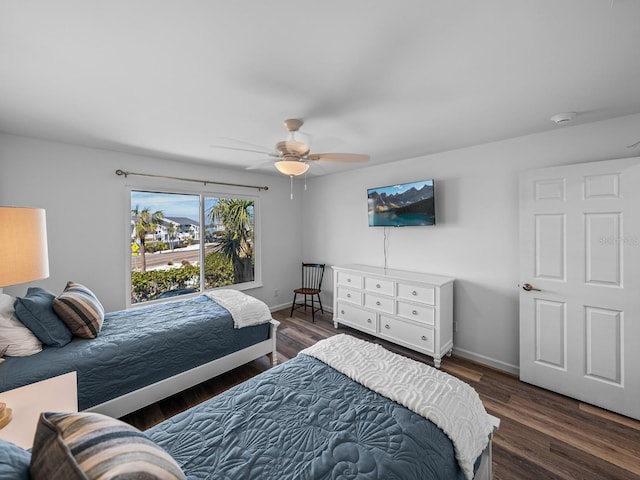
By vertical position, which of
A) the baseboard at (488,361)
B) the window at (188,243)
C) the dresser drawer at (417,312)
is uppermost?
the window at (188,243)

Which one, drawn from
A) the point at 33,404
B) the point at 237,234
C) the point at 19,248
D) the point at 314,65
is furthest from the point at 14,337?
the point at 237,234

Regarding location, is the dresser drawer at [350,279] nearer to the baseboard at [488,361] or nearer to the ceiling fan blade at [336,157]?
the baseboard at [488,361]

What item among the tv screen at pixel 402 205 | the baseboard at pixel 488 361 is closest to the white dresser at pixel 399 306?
the baseboard at pixel 488 361

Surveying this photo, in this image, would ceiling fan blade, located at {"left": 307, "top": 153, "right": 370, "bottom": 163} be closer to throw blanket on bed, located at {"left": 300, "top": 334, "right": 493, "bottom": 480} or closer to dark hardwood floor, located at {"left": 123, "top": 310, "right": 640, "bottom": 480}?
throw blanket on bed, located at {"left": 300, "top": 334, "right": 493, "bottom": 480}

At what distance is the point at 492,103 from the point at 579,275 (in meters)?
1.68

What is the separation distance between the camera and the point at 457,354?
323cm

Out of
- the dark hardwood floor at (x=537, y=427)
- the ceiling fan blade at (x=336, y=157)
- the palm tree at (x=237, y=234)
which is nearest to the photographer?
the dark hardwood floor at (x=537, y=427)

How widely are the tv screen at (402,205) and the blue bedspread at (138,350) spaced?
6.86 ft

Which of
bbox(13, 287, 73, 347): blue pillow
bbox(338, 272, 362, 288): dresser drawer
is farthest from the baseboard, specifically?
bbox(13, 287, 73, 347): blue pillow

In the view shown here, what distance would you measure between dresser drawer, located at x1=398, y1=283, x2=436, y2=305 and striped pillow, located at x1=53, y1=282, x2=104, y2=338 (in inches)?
117

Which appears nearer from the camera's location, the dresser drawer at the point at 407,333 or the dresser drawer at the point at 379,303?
the dresser drawer at the point at 407,333

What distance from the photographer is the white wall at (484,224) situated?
248cm

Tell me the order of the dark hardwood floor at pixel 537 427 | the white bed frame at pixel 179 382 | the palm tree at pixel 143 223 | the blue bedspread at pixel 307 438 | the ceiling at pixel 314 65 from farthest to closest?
the palm tree at pixel 143 223 < the white bed frame at pixel 179 382 < the dark hardwood floor at pixel 537 427 < the ceiling at pixel 314 65 < the blue bedspread at pixel 307 438

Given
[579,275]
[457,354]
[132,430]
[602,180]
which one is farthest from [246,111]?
[457,354]
